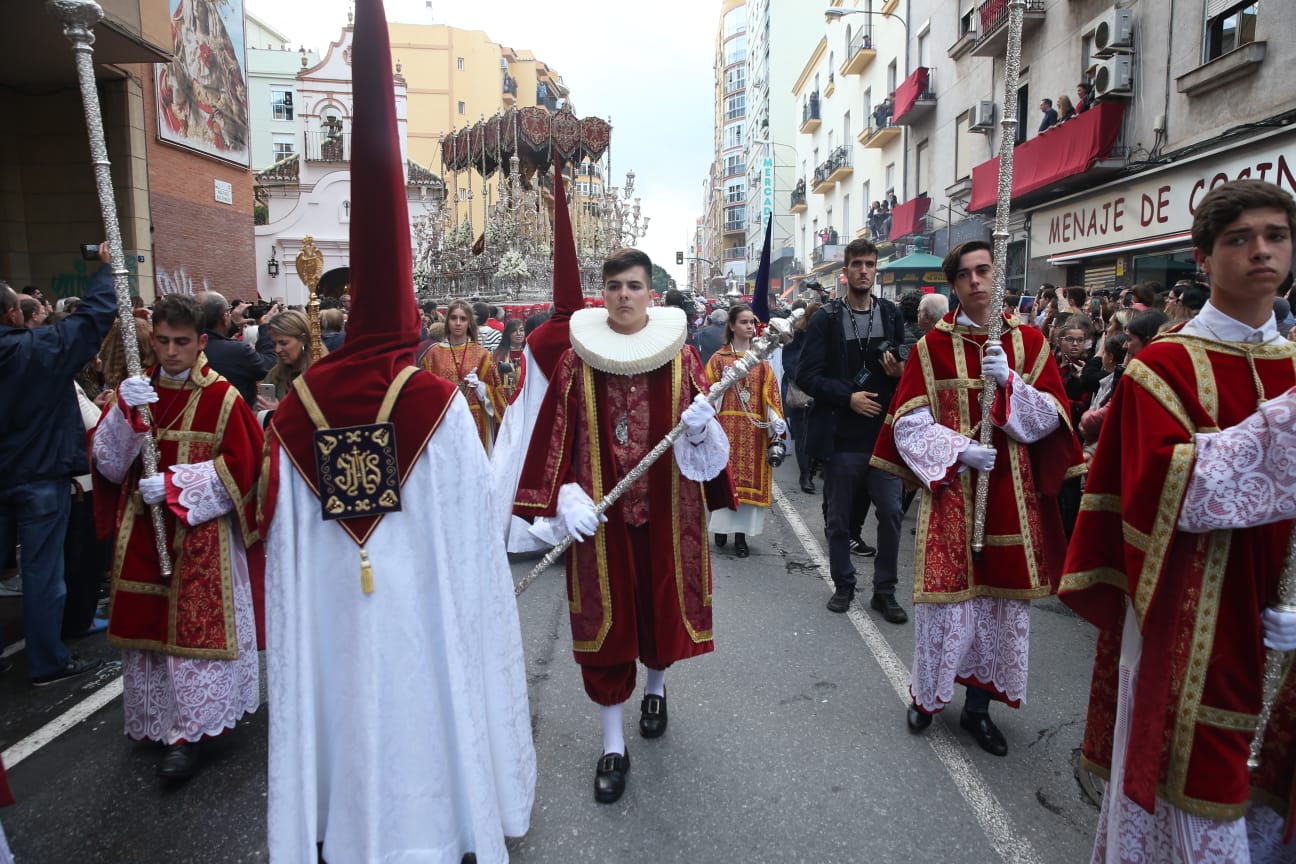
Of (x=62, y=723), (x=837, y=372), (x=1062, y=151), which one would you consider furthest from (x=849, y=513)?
(x=1062, y=151)

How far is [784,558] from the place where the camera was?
6.59 meters

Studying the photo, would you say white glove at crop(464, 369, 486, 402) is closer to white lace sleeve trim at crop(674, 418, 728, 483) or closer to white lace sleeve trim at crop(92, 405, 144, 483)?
white lace sleeve trim at crop(92, 405, 144, 483)

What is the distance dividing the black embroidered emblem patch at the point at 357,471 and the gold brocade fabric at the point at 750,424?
4517mm

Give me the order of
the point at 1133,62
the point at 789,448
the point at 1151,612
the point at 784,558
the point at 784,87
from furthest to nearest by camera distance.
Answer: the point at 784,87
the point at 1133,62
the point at 789,448
the point at 784,558
the point at 1151,612

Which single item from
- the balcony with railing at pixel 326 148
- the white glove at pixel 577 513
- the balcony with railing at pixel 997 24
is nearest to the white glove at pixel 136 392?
the white glove at pixel 577 513

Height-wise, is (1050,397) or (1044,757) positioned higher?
(1050,397)

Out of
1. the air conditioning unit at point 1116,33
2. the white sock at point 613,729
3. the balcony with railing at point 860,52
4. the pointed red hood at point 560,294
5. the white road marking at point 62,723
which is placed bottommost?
the white road marking at point 62,723

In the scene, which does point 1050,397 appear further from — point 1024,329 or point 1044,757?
point 1044,757

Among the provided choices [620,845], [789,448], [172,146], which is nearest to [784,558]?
[620,845]

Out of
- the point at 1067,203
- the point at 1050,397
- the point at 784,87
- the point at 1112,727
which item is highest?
the point at 784,87

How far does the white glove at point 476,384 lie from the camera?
7.33 meters

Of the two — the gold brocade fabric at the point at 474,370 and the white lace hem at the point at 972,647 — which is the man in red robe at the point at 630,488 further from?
the gold brocade fabric at the point at 474,370

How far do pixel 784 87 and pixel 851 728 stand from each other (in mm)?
55578

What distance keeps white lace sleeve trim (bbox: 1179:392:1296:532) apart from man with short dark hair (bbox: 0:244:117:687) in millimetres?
4363
